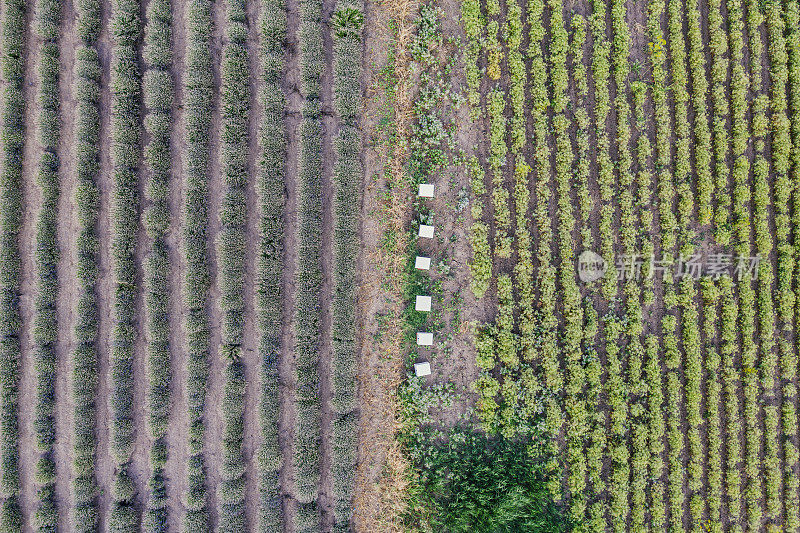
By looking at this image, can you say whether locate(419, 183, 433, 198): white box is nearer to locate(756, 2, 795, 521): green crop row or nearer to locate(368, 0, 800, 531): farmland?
locate(368, 0, 800, 531): farmland

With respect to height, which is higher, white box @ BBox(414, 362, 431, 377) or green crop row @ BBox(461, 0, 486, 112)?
green crop row @ BBox(461, 0, 486, 112)

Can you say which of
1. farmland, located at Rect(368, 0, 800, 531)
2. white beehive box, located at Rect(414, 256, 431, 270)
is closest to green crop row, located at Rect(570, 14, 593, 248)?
farmland, located at Rect(368, 0, 800, 531)

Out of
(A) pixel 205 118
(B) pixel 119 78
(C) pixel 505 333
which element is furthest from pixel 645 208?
(B) pixel 119 78

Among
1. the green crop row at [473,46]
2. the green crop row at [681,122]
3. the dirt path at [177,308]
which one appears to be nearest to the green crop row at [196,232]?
the dirt path at [177,308]

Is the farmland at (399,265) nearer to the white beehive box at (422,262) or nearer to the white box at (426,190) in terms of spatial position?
the white box at (426,190)

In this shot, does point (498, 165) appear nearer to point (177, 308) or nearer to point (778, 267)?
point (778, 267)
